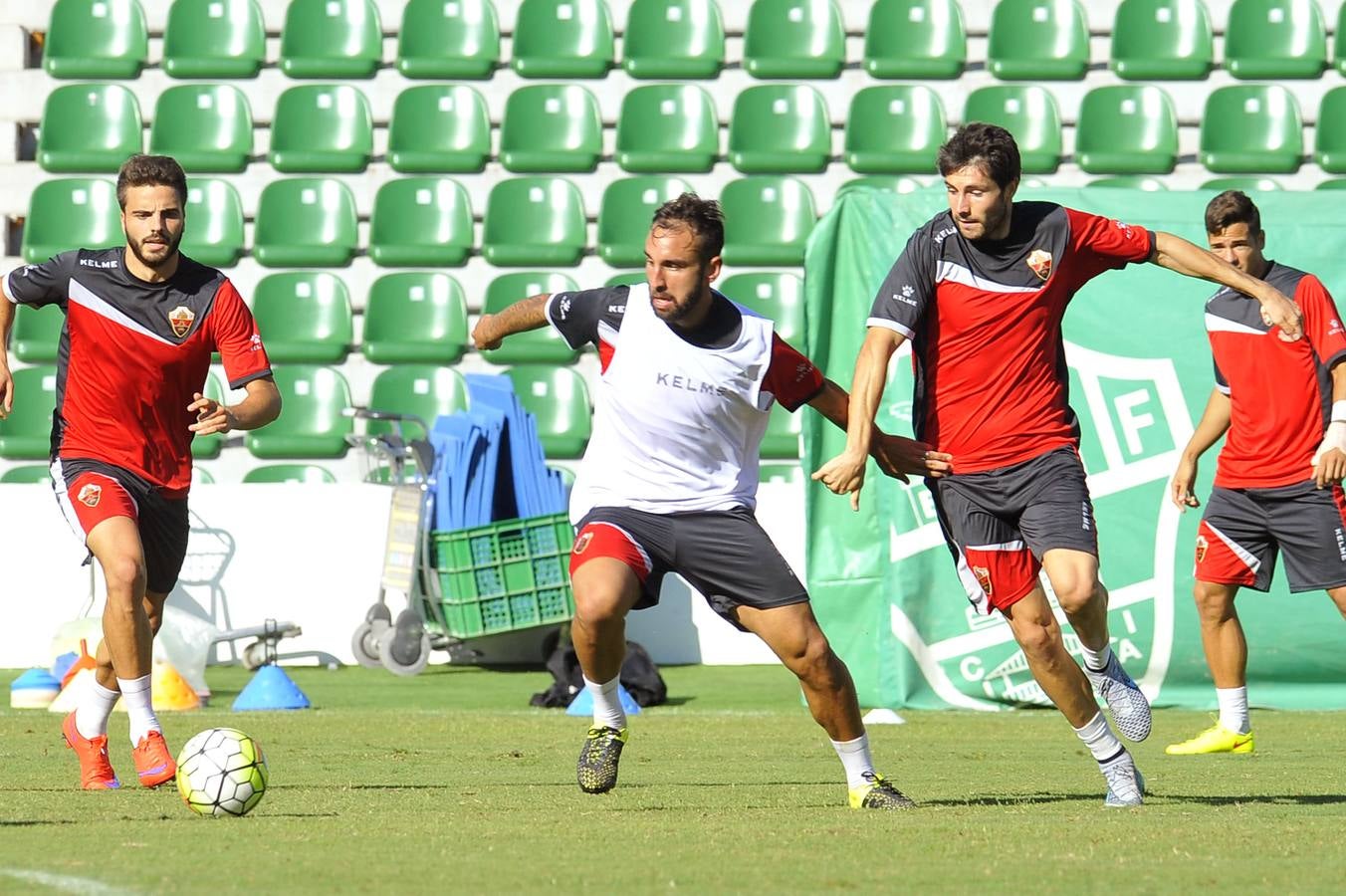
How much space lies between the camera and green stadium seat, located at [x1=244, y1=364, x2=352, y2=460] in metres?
15.0

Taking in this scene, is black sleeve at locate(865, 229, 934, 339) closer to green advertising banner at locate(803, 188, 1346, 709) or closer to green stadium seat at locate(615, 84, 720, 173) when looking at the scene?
green advertising banner at locate(803, 188, 1346, 709)

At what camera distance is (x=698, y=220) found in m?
6.05

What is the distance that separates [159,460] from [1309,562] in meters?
5.10

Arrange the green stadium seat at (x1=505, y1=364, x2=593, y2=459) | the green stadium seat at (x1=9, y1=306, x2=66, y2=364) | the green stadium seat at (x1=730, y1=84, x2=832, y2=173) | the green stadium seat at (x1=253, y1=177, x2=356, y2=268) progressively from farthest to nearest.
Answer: the green stadium seat at (x1=730, y1=84, x2=832, y2=173) → the green stadium seat at (x1=253, y1=177, x2=356, y2=268) → the green stadium seat at (x1=9, y1=306, x2=66, y2=364) → the green stadium seat at (x1=505, y1=364, x2=593, y2=459)

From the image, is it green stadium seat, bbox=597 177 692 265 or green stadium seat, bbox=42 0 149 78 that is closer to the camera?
green stadium seat, bbox=597 177 692 265

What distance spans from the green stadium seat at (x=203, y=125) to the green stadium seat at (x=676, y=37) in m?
3.46

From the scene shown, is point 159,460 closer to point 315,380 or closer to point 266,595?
point 266,595

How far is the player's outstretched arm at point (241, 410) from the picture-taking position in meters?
6.36

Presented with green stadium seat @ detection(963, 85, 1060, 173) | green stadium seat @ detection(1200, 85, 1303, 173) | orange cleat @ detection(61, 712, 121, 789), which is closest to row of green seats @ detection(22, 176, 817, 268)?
green stadium seat @ detection(963, 85, 1060, 173)

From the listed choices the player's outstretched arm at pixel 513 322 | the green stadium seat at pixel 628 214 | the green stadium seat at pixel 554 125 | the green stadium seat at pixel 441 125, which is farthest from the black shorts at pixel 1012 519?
the green stadium seat at pixel 441 125

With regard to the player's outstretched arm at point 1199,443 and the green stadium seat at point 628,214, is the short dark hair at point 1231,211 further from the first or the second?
the green stadium seat at point 628,214

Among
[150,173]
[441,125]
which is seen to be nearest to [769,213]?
[441,125]

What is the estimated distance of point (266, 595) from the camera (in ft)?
44.4

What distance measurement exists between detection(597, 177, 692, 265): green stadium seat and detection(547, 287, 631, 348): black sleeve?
9.30 meters
